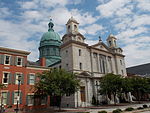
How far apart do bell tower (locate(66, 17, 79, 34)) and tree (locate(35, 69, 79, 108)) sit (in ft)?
63.2

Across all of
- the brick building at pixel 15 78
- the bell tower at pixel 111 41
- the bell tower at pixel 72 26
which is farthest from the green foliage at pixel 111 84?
the bell tower at pixel 111 41

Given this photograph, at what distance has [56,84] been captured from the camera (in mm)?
26125

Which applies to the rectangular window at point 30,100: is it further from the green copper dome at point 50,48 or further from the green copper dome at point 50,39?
the green copper dome at point 50,39

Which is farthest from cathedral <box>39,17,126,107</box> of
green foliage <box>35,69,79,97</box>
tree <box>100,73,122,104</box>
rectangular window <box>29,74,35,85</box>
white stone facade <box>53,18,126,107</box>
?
rectangular window <box>29,74,35,85</box>

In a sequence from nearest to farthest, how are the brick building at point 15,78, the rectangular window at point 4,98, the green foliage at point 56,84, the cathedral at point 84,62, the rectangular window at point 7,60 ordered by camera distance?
the green foliage at point 56,84 → the rectangular window at point 4,98 → the brick building at point 15,78 → the rectangular window at point 7,60 → the cathedral at point 84,62

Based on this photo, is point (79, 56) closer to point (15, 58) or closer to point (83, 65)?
point (83, 65)

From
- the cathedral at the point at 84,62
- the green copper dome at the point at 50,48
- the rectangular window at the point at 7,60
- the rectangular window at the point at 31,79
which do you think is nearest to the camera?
the rectangular window at the point at 7,60

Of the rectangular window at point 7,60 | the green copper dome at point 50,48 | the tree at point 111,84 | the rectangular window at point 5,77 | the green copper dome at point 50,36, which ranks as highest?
the green copper dome at point 50,36

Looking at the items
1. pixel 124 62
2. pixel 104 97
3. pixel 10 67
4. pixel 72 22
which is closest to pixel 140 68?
pixel 124 62

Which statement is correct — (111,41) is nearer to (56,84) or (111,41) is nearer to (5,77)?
(56,84)

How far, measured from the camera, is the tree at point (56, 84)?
2534cm

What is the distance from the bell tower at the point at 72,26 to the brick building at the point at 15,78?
17.6 metres

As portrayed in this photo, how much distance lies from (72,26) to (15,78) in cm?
2306

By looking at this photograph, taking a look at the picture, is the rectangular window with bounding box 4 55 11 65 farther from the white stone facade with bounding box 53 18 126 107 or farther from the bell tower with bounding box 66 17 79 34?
the bell tower with bounding box 66 17 79 34
